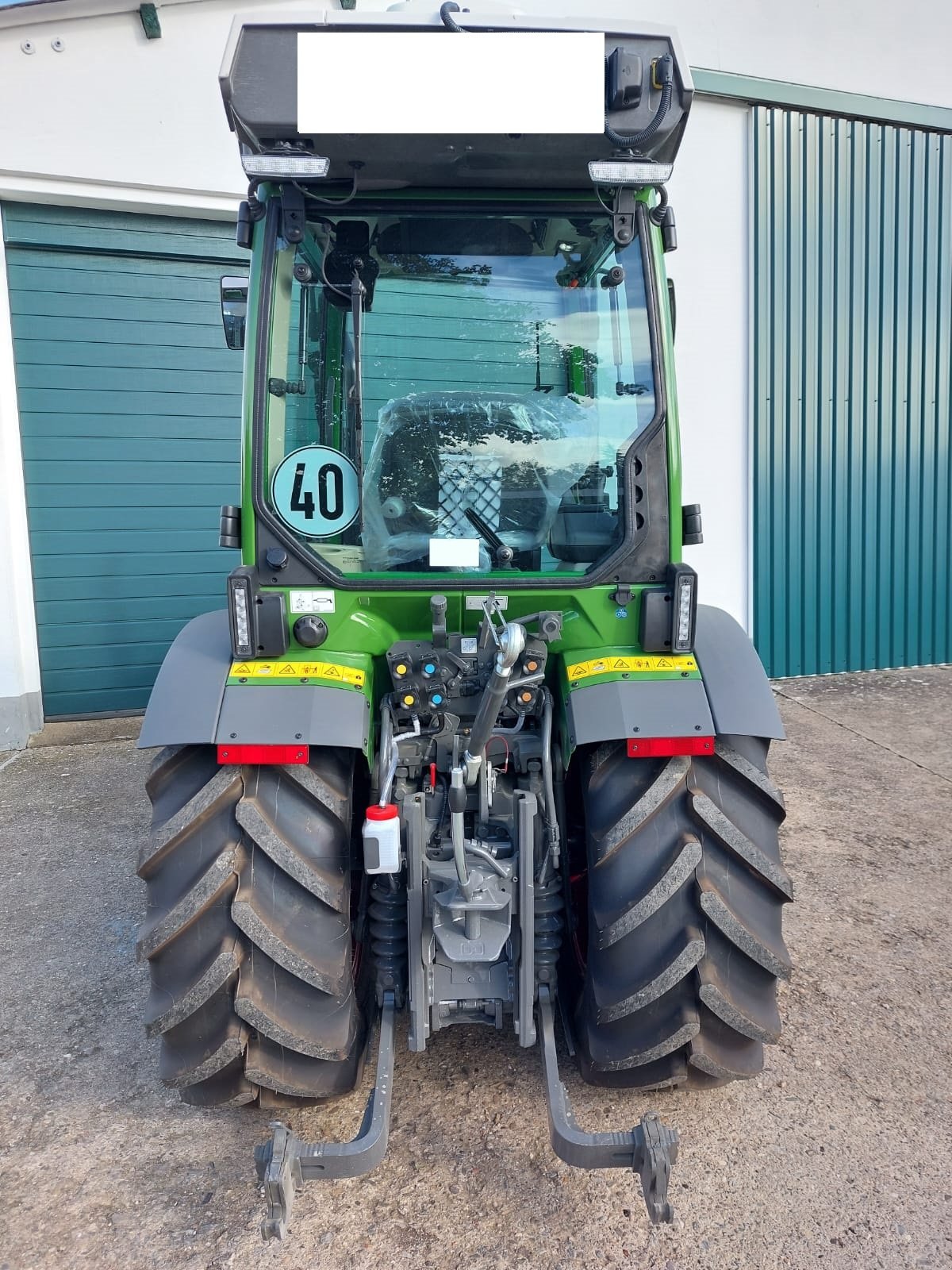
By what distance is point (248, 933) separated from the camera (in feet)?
6.19

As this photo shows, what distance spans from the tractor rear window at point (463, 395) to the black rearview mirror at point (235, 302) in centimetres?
34

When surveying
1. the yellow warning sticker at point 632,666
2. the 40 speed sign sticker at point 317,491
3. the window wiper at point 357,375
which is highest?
the window wiper at point 357,375

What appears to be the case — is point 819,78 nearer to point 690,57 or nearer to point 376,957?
point 690,57

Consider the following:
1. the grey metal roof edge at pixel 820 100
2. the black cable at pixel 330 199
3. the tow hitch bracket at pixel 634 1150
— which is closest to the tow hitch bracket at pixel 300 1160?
the tow hitch bracket at pixel 634 1150

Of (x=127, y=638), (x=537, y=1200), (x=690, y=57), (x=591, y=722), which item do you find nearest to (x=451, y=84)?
(x=591, y=722)

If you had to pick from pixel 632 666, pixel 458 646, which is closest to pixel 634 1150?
pixel 632 666

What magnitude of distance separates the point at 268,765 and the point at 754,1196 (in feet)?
4.94

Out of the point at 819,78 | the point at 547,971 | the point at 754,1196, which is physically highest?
the point at 819,78

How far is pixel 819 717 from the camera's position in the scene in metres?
5.99

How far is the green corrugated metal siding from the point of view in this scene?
653cm

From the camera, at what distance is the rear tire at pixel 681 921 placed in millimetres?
1943

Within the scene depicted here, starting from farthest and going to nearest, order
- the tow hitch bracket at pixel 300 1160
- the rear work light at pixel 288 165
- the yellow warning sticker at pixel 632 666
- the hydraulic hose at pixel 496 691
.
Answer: the yellow warning sticker at pixel 632 666, the rear work light at pixel 288 165, the hydraulic hose at pixel 496 691, the tow hitch bracket at pixel 300 1160

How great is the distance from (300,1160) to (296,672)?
1049 mm

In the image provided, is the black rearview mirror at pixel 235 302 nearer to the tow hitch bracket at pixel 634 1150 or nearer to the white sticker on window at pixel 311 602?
the white sticker on window at pixel 311 602
